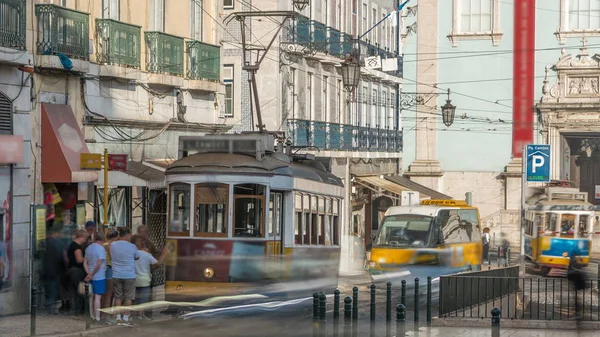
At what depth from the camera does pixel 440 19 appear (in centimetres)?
5269

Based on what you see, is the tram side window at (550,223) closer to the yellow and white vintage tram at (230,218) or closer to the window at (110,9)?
the window at (110,9)

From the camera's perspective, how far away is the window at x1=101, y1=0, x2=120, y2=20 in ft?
83.9

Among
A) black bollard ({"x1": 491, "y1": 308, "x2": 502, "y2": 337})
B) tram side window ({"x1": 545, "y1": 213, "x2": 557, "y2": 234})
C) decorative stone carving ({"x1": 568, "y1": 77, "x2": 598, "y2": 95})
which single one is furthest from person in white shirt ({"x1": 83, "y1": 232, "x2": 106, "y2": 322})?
decorative stone carving ({"x1": 568, "y1": 77, "x2": 598, "y2": 95})

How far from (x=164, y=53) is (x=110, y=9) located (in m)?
2.03

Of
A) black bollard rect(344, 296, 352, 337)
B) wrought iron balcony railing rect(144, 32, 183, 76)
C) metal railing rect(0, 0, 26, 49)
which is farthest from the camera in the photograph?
wrought iron balcony railing rect(144, 32, 183, 76)

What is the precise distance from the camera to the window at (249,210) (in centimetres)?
1953

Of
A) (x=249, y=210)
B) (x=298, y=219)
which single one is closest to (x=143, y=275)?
(x=249, y=210)

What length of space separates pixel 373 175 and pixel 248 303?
27632 mm

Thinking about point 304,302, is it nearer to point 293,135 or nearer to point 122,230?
point 122,230

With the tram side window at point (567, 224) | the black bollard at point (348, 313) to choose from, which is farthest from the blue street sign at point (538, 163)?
the tram side window at point (567, 224)

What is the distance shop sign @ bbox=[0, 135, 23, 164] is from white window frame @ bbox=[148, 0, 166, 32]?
6.61 meters

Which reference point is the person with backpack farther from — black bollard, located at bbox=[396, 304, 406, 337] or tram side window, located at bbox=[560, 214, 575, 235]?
black bollard, located at bbox=[396, 304, 406, 337]

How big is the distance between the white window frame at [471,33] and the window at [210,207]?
3384 centimetres

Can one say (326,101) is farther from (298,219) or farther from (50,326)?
(50,326)
